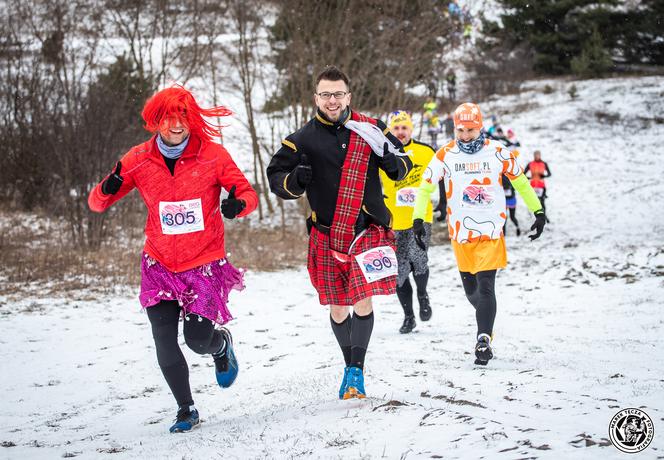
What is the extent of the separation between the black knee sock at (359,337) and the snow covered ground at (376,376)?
0.27 m

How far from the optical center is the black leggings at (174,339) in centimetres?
404

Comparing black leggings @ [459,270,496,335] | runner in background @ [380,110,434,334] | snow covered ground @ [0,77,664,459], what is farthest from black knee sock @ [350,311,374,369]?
runner in background @ [380,110,434,334]

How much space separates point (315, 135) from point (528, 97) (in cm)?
3196

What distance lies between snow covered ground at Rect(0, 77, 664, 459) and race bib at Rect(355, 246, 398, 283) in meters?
0.74

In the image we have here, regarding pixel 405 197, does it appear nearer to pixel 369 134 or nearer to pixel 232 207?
pixel 369 134

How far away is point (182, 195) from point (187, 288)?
1.88 ft

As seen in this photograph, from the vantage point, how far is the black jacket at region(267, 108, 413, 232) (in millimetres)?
4113

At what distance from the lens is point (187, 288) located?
4090 mm

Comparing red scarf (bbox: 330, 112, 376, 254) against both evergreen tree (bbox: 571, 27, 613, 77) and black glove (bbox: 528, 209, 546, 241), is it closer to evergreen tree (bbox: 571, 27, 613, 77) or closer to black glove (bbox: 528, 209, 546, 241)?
black glove (bbox: 528, 209, 546, 241)

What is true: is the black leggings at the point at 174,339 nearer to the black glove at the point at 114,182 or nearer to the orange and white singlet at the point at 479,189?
the black glove at the point at 114,182

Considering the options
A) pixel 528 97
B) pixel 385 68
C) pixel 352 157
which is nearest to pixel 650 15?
pixel 528 97

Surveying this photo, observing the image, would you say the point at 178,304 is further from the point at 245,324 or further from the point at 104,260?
the point at 104,260

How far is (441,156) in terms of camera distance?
5.64m

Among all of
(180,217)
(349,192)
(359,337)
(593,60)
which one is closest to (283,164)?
(349,192)
